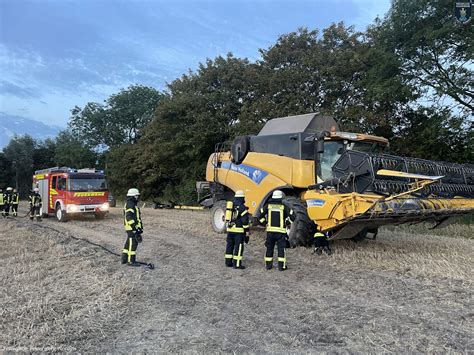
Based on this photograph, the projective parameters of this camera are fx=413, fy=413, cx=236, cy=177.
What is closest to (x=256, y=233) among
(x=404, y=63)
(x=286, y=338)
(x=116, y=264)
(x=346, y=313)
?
(x=116, y=264)

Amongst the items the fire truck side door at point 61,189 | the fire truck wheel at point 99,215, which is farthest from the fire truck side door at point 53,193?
the fire truck wheel at point 99,215

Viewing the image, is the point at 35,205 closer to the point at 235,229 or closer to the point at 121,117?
the point at 235,229

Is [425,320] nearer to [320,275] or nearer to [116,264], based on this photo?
[320,275]

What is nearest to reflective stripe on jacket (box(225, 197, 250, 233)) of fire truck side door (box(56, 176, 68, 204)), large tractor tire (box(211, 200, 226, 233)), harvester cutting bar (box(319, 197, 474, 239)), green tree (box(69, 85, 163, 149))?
harvester cutting bar (box(319, 197, 474, 239))

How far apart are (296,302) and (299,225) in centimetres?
341

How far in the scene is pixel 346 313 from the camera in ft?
16.8

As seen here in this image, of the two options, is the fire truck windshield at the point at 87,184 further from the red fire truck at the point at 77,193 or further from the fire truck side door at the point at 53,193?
the fire truck side door at the point at 53,193

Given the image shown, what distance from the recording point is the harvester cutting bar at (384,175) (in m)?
8.33

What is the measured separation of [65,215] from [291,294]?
1312cm

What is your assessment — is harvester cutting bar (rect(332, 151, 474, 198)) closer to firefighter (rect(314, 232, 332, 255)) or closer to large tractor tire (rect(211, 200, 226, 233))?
firefighter (rect(314, 232, 332, 255))

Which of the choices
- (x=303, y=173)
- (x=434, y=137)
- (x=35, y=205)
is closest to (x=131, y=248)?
(x=303, y=173)

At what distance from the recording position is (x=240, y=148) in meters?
11.4

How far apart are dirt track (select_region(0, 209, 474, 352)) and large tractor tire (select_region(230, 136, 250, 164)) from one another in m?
2.83

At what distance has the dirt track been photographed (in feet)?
13.9
